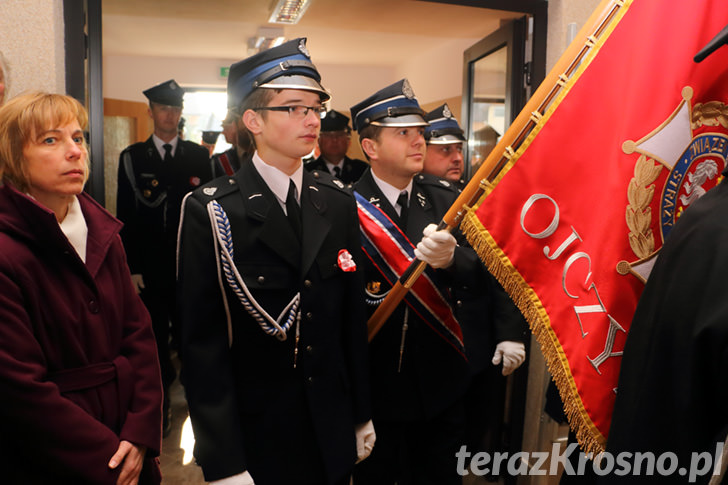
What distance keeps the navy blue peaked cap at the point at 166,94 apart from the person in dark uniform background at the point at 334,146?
1.37 metres

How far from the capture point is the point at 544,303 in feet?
4.60

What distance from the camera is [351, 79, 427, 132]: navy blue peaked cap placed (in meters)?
2.27

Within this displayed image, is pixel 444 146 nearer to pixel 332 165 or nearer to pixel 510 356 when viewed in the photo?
pixel 510 356

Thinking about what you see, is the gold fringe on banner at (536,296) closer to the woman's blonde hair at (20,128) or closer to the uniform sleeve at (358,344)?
the uniform sleeve at (358,344)

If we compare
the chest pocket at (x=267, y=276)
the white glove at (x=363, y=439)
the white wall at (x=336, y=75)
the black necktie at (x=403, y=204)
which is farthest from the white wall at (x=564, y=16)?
the white wall at (x=336, y=75)

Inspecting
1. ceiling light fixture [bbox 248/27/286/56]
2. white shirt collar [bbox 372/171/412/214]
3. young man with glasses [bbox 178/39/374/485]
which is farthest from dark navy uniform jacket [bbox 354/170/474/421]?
ceiling light fixture [bbox 248/27/286/56]

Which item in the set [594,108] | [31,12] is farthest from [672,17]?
[31,12]

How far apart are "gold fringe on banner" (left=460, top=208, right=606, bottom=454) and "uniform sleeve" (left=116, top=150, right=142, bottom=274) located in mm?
2473

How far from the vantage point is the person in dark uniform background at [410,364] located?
2006 mm

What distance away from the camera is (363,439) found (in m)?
1.68

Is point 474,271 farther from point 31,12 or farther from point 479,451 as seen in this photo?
point 31,12

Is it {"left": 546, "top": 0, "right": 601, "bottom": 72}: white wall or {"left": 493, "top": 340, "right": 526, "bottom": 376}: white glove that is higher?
{"left": 546, "top": 0, "right": 601, "bottom": 72}: white wall

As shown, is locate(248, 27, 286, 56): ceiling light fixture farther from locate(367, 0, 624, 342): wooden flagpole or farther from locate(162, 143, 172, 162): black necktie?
locate(367, 0, 624, 342): wooden flagpole

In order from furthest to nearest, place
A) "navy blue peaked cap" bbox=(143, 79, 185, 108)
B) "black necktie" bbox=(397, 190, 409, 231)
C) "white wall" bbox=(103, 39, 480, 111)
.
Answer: "white wall" bbox=(103, 39, 480, 111) < "navy blue peaked cap" bbox=(143, 79, 185, 108) < "black necktie" bbox=(397, 190, 409, 231)
